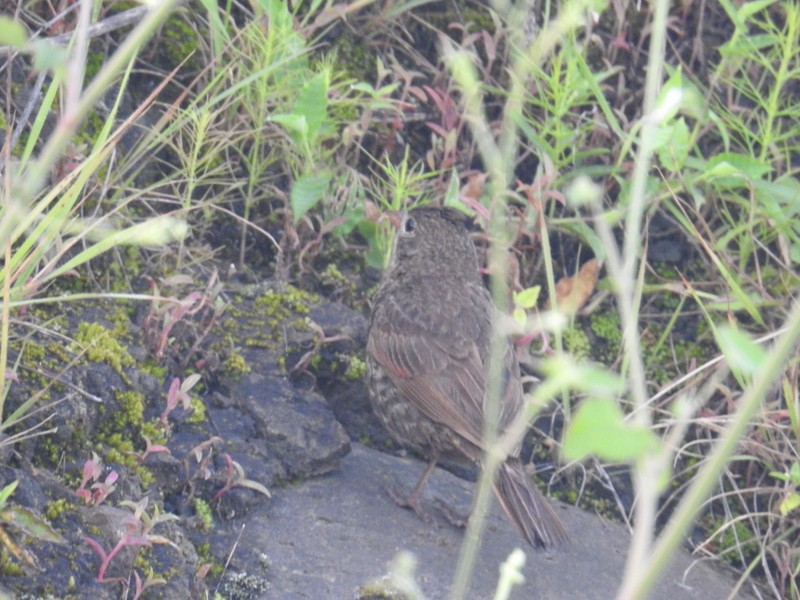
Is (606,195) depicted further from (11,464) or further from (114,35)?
(11,464)

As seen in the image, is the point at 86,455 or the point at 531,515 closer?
the point at 86,455

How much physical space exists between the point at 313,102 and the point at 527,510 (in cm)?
196

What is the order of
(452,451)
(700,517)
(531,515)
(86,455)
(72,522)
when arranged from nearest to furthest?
(72,522) < (86,455) < (531,515) < (452,451) < (700,517)

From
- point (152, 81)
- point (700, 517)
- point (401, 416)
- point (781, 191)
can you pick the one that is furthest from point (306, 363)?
point (781, 191)

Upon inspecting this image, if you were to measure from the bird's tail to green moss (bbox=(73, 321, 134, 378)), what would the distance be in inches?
59.8

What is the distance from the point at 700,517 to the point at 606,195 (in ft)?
5.49

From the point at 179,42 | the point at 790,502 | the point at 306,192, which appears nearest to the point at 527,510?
the point at 790,502

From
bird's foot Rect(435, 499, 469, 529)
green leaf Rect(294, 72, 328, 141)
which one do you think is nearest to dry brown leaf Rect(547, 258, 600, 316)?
bird's foot Rect(435, 499, 469, 529)

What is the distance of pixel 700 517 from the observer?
16.4 feet

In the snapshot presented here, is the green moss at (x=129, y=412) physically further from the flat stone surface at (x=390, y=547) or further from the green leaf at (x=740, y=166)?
the green leaf at (x=740, y=166)

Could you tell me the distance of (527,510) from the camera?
423cm

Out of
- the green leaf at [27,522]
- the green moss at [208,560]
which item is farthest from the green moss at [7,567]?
the green moss at [208,560]

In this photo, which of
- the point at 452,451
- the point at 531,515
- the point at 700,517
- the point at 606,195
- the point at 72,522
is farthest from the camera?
the point at 606,195

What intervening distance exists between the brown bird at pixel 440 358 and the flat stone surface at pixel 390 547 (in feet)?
0.58
